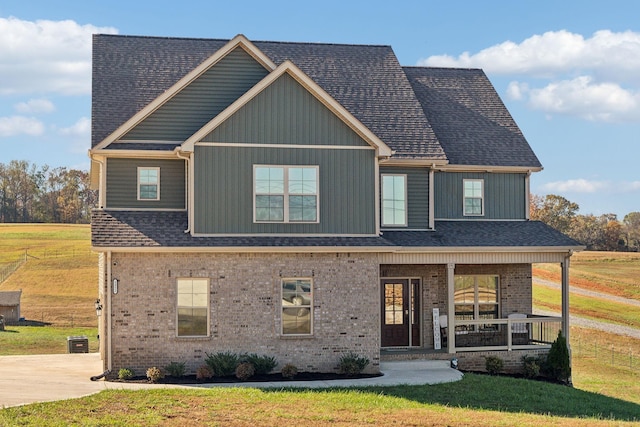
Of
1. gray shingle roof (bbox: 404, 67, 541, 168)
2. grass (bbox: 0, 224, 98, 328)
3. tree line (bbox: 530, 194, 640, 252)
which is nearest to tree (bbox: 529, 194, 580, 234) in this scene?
tree line (bbox: 530, 194, 640, 252)

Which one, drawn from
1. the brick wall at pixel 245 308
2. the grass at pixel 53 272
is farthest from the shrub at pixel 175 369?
the grass at pixel 53 272

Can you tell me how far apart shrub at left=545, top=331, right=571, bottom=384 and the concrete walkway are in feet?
11.1

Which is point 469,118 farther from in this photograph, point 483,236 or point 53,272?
point 53,272

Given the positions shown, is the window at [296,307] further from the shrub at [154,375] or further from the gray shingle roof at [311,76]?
the gray shingle roof at [311,76]

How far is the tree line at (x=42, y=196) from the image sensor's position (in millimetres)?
109000

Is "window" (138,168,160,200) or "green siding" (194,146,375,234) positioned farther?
"window" (138,168,160,200)

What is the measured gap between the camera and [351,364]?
2248cm

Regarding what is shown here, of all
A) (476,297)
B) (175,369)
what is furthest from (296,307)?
(476,297)

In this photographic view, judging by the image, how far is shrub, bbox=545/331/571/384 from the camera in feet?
82.5

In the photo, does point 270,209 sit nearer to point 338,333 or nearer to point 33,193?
point 338,333

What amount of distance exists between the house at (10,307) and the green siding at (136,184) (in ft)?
91.9

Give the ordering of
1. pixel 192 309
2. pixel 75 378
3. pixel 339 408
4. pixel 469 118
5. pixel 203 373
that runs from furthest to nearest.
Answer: pixel 469 118 < pixel 192 309 < pixel 75 378 < pixel 203 373 < pixel 339 408

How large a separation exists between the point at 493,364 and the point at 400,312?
3.39 metres

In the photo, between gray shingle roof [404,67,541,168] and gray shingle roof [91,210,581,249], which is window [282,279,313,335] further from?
gray shingle roof [404,67,541,168]
